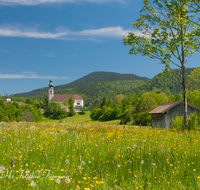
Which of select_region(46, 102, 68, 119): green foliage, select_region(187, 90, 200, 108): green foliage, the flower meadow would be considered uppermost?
select_region(187, 90, 200, 108): green foliage

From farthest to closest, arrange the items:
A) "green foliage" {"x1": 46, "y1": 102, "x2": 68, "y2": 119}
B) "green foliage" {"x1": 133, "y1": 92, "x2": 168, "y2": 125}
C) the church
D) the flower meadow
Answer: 1. the church
2. "green foliage" {"x1": 46, "y1": 102, "x2": 68, "y2": 119}
3. "green foliage" {"x1": 133, "y1": 92, "x2": 168, "y2": 125}
4. the flower meadow

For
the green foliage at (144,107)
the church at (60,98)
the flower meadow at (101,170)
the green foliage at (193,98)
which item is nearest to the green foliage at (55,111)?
the church at (60,98)

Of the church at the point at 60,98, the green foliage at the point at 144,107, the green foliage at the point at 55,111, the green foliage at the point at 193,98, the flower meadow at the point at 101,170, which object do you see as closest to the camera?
the flower meadow at the point at 101,170

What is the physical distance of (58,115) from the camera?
142750 millimetres

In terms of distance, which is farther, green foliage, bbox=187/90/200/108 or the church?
the church

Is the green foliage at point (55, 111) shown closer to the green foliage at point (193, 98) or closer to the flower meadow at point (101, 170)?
the green foliage at point (193, 98)

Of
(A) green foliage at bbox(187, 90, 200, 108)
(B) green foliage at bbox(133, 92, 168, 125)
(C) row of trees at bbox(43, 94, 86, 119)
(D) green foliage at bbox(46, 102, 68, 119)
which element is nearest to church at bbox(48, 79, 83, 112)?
(C) row of trees at bbox(43, 94, 86, 119)

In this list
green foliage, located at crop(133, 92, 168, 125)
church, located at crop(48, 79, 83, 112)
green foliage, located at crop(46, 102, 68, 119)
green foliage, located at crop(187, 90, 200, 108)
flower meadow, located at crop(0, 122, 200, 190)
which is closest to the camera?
flower meadow, located at crop(0, 122, 200, 190)

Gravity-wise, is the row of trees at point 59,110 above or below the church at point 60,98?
below

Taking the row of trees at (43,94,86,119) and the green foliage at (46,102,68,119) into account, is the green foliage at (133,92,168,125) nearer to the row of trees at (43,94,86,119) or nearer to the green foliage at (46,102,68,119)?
the row of trees at (43,94,86,119)

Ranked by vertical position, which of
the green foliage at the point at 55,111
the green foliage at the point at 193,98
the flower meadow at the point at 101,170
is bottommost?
the green foliage at the point at 55,111

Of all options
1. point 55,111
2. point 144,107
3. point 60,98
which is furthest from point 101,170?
point 60,98

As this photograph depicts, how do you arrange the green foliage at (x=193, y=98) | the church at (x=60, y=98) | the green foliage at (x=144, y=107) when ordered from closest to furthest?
the green foliage at (x=193, y=98)
the green foliage at (x=144, y=107)
the church at (x=60, y=98)

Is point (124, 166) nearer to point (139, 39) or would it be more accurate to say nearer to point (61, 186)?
point (61, 186)
